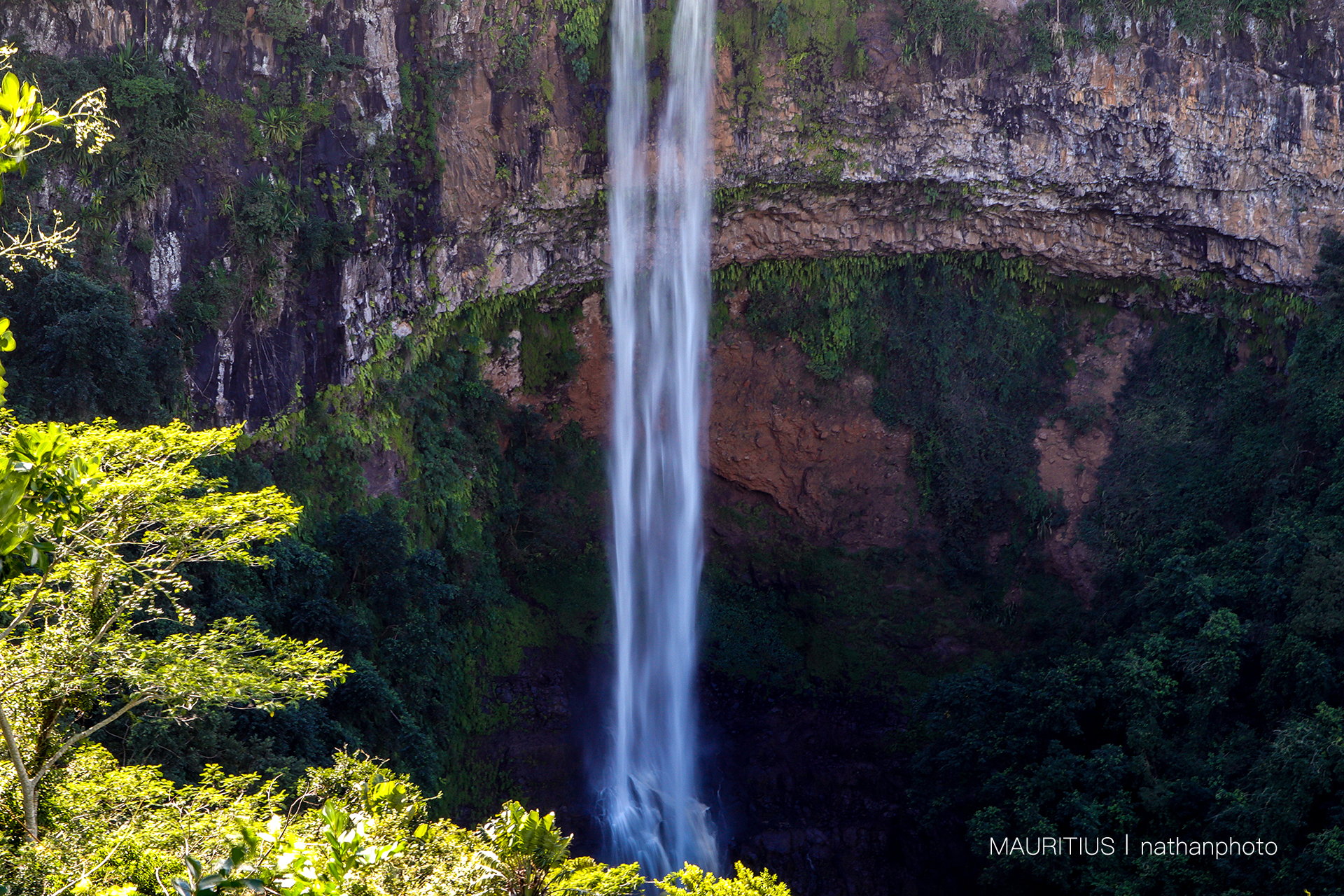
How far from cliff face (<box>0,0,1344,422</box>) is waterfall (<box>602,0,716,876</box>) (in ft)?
1.69

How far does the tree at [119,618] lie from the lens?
18.0 ft

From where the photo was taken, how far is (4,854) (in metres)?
5.17

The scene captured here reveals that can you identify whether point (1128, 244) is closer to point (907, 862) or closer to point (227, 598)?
point (907, 862)

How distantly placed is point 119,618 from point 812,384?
15.0 m

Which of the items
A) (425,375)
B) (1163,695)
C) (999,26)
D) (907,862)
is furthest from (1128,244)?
(425,375)

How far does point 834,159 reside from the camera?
18109 mm

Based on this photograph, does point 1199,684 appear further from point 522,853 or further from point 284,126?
point 284,126

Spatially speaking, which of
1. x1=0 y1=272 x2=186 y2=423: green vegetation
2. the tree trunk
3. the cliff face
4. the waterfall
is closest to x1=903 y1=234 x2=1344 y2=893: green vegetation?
the cliff face

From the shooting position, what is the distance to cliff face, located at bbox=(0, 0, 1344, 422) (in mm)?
15977

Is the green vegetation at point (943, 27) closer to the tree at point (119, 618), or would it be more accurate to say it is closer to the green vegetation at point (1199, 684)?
the green vegetation at point (1199, 684)

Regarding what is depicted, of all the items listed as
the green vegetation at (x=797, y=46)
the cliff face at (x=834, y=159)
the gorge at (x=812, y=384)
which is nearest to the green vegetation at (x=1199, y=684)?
the gorge at (x=812, y=384)

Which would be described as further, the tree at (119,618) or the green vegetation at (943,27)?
the green vegetation at (943,27)

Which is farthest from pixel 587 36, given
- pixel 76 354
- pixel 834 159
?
pixel 76 354

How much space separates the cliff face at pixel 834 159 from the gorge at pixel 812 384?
7 centimetres
